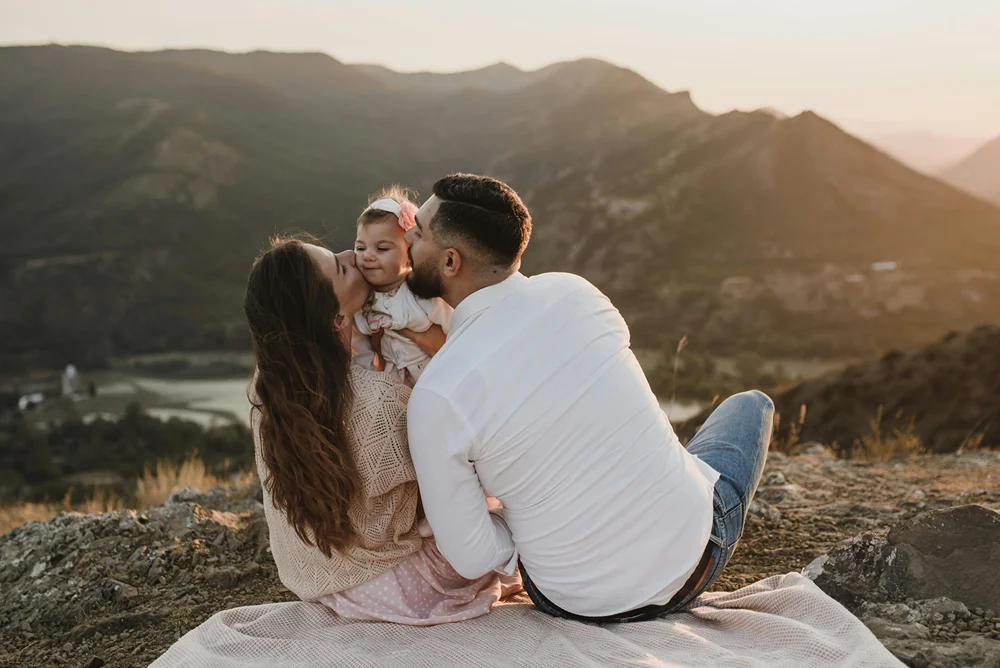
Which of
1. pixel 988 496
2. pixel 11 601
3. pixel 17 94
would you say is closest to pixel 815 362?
pixel 988 496

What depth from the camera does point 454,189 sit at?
222 cm

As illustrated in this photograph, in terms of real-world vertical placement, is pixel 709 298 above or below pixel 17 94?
below

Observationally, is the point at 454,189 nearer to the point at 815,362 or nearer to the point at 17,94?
the point at 815,362

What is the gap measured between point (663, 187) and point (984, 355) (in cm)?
5195

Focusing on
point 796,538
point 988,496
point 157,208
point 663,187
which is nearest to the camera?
point 796,538

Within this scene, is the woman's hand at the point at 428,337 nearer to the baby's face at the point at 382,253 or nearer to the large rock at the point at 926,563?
the baby's face at the point at 382,253

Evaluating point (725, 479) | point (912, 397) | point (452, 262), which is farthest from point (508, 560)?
point (912, 397)

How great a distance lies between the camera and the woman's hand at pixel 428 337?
2531 millimetres

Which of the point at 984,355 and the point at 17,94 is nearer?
the point at 984,355

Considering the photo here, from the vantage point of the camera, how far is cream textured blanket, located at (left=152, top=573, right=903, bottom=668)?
2.04 m

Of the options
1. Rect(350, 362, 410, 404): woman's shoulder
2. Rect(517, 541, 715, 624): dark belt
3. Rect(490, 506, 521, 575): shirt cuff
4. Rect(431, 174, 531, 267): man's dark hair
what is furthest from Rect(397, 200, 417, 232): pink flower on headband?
Rect(517, 541, 715, 624): dark belt

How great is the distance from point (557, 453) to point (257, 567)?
78.8 inches

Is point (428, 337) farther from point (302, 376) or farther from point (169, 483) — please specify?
point (169, 483)

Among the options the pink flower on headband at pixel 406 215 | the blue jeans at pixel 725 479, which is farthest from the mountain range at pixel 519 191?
the blue jeans at pixel 725 479
